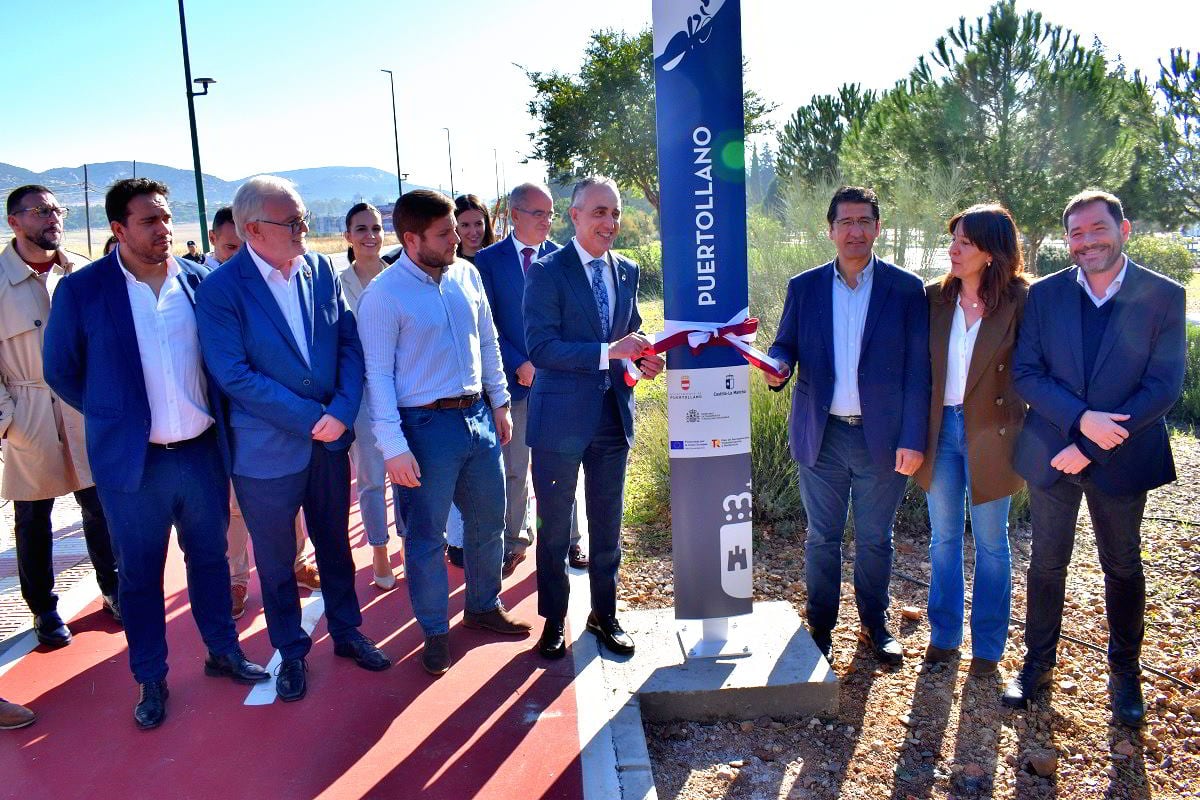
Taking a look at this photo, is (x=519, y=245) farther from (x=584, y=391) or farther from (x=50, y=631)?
(x=50, y=631)

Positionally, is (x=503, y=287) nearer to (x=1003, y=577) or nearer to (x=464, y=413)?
(x=464, y=413)

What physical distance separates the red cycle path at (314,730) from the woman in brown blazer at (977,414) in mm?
1805

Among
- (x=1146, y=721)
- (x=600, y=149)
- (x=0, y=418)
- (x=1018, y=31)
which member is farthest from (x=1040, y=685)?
(x=600, y=149)

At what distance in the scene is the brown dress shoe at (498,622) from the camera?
13.8ft

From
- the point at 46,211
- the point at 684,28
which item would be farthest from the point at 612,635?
the point at 46,211

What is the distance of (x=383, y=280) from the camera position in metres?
3.64

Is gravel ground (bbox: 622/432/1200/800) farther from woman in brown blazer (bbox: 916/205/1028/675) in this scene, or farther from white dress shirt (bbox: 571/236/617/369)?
white dress shirt (bbox: 571/236/617/369)

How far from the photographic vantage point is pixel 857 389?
142 inches

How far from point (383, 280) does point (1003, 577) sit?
297cm

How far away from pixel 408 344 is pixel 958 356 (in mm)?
2327

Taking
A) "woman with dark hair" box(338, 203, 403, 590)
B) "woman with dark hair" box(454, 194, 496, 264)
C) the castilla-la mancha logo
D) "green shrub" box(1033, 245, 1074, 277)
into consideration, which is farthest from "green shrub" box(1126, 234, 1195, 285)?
the castilla-la mancha logo

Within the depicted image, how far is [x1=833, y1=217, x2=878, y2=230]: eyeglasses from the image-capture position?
3.50m

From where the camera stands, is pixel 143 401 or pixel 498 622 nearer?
pixel 143 401

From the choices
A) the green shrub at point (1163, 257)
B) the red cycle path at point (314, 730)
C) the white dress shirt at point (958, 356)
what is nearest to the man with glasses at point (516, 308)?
the red cycle path at point (314, 730)
